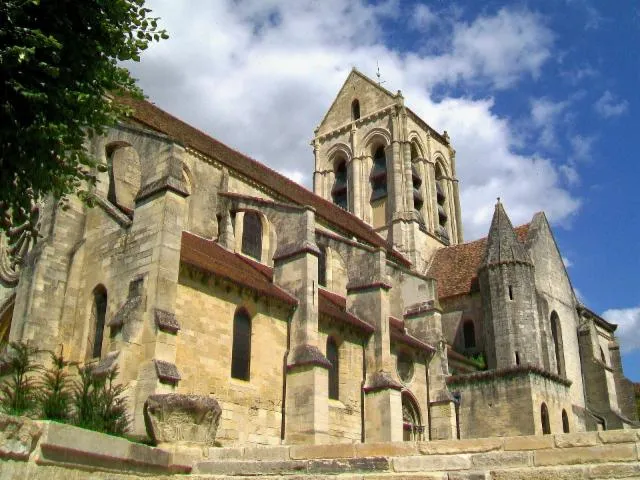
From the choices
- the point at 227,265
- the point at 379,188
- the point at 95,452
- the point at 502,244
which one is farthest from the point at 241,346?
the point at 379,188

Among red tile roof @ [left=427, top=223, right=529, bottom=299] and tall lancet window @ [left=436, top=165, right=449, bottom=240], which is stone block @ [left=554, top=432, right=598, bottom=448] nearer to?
red tile roof @ [left=427, top=223, right=529, bottom=299]

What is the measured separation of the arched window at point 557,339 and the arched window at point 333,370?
11460 mm

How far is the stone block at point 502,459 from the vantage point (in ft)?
19.4

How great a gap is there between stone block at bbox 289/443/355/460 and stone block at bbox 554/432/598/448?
7.24 feet

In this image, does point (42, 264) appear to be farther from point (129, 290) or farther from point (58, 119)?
point (58, 119)

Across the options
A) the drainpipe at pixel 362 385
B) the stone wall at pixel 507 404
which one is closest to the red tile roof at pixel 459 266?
the stone wall at pixel 507 404

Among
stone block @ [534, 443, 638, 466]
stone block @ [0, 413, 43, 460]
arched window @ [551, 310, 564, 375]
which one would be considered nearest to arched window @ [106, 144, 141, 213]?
stone block @ [0, 413, 43, 460]

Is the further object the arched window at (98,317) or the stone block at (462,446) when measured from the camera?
the arched window at (98,317)

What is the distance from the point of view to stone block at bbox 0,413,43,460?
5113 millimetres

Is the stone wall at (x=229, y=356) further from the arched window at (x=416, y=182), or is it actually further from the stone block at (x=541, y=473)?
the arched window at (x=416, y=182)

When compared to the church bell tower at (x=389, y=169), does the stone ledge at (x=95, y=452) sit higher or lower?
lower

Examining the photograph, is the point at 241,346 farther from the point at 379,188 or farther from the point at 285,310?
the point at 379,188

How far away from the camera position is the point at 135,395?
13.0 m

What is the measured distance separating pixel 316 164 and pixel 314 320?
24.0 m
